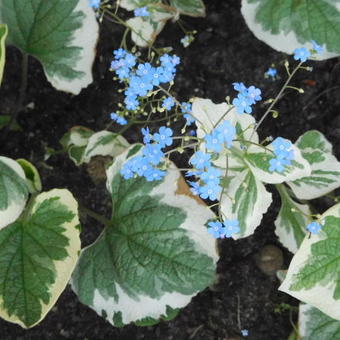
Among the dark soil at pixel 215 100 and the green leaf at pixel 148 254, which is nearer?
the green leaf at pixel 148 254

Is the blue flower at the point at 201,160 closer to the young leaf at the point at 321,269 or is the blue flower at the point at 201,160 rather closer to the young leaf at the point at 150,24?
the young leaf at the point at 321,269

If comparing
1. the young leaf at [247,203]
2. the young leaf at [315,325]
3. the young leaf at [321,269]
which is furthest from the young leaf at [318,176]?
the young leaf at [315,325]

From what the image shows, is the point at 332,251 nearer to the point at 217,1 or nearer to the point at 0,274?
the point at 0,274

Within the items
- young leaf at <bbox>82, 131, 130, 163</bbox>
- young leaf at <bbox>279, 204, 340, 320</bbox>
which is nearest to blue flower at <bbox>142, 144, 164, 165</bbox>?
young leaf at <bbox>279, 204, 340, 320</bbox>

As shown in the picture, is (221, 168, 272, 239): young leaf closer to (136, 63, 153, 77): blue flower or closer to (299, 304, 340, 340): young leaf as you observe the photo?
(136, 63, 153, 77): blue flower

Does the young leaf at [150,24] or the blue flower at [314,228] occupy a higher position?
the young leaf at [150,24]

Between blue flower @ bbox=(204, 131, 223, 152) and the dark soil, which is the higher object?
blue flower @ bbox=(204, 131, 223, 152)
